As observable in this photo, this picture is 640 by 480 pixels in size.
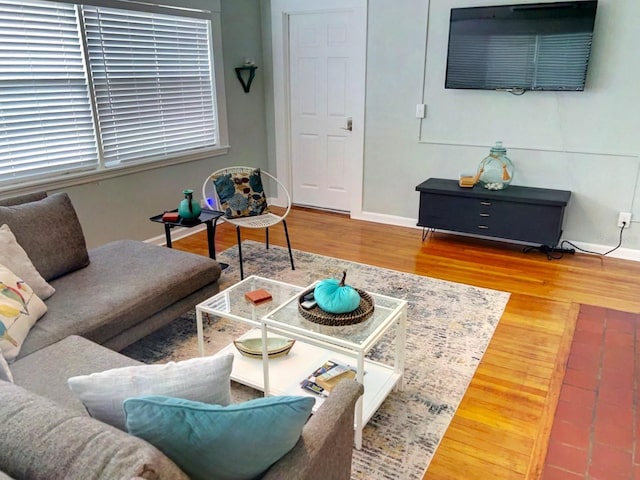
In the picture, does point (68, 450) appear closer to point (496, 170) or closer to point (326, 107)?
point (496, 170)

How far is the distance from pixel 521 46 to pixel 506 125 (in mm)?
623

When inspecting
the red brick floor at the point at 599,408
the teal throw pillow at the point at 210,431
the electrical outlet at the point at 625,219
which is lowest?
the red brick floor at the point at 599,408

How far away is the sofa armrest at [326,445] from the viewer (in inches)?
44.9

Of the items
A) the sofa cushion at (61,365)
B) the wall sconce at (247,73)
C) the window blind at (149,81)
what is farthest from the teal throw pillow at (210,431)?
the wall sconce at (247,73)

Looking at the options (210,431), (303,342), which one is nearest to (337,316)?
(303,342)

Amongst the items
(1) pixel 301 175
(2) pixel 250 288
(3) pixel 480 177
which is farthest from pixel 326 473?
(1) pixel 301 175

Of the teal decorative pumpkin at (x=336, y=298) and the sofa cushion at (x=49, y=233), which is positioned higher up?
the sofa cushion at (x=49, y=233)

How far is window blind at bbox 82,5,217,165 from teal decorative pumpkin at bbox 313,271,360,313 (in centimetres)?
251

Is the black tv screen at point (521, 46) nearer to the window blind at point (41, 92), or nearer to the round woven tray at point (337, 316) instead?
the round woven tray at point (337, 316)

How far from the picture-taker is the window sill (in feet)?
10.8

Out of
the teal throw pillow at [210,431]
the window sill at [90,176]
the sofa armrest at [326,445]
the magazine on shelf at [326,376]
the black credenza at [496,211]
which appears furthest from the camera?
the black credenza at [496,211]

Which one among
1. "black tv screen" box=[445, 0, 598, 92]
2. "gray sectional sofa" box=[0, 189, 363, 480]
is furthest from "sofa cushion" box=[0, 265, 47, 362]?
"black tv screen" box=[445, 0, 598, 92]

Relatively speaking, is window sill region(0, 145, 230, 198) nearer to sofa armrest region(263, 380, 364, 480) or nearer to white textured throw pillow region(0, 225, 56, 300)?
white textured throw pillow region(0, 225, 56, 300)

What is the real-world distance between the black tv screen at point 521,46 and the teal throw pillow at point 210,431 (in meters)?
3.67
